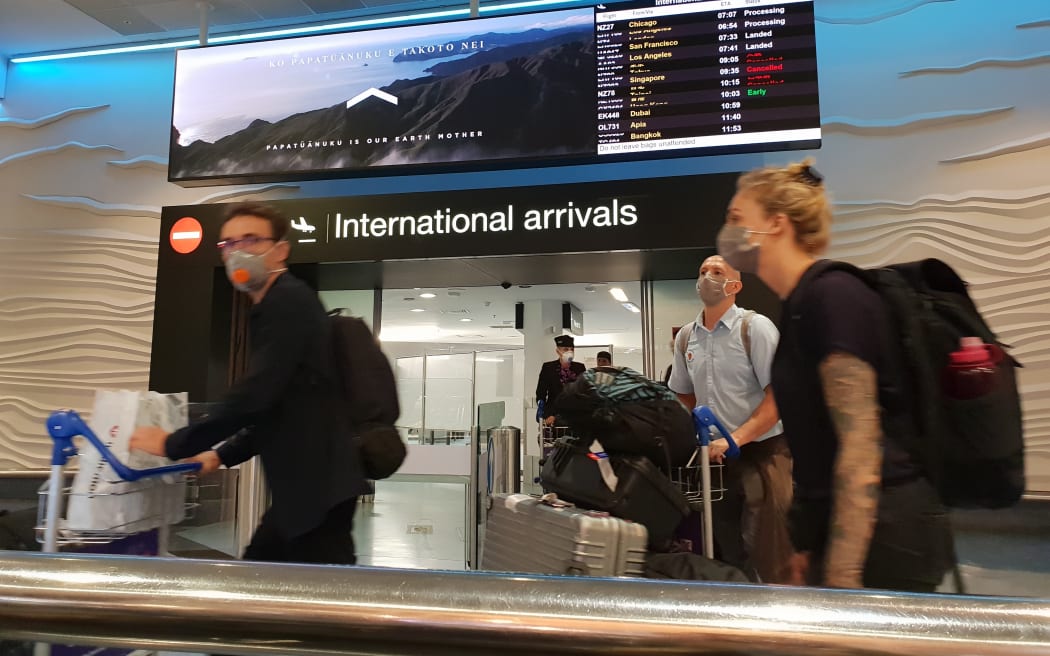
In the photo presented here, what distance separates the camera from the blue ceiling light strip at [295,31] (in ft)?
19.8

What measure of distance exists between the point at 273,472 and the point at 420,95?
3.99m

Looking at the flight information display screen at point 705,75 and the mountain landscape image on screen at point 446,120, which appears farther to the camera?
the mountain landscape image on screen at point 446,120

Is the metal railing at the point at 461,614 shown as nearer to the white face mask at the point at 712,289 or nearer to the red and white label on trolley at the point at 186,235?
the white face mask at the point at 712,289

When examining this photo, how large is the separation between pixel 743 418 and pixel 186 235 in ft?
15.8

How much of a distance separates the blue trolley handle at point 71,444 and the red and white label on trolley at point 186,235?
3.84 metres

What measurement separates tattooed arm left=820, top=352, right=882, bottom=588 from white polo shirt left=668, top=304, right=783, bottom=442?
1.32 metres

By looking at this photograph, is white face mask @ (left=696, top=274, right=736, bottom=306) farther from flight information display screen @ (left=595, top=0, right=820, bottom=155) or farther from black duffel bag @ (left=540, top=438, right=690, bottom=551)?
flight information display screen @ (left=595, top=0, right=820, bottom=155)

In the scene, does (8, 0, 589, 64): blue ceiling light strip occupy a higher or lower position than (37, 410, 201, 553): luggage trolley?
higher

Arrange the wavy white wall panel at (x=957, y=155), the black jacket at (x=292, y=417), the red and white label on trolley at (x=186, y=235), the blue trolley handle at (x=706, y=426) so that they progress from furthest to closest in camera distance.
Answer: the red and white label on trolley at (x=186, y=235) < the wavy white wall panel at (x=957, y=155) < the blue trolley handle at (x=706, y=426) < the black jacket at (x=292, y=417)

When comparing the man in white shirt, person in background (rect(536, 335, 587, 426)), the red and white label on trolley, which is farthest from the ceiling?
the man in white shirt

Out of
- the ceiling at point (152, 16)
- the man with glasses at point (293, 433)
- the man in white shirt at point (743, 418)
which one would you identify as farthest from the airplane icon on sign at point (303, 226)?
the man with glasses at point (293, 433)

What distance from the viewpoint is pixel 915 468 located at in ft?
3.86

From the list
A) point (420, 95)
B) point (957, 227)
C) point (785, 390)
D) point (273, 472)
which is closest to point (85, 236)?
point (420, 95)

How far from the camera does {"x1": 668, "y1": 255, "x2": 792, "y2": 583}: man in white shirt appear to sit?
235 centimetres
